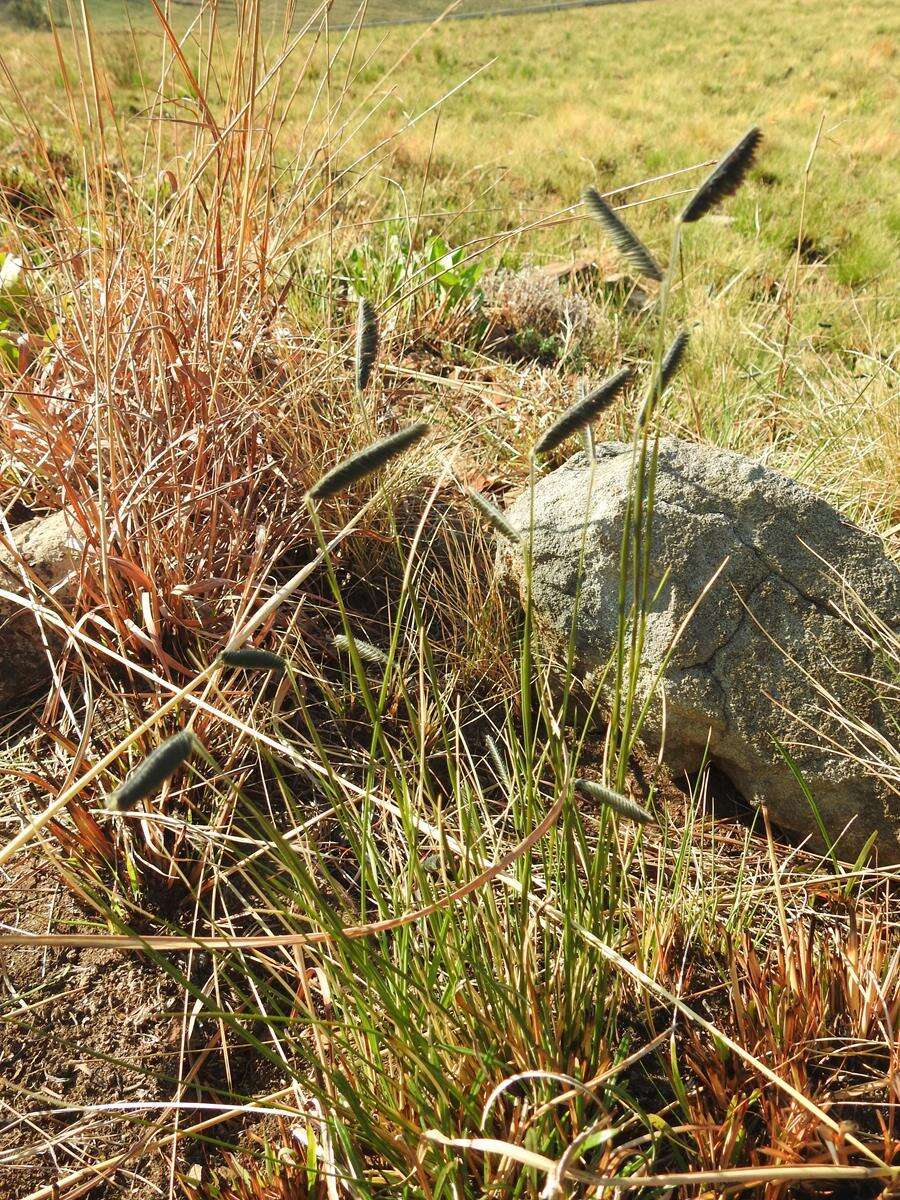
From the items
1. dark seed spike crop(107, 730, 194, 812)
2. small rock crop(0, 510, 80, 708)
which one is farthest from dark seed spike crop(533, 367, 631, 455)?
small rock crop(0, 510, 80, 708)

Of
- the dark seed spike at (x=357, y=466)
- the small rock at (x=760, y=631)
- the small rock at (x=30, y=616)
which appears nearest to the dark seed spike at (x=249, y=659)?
the dark seed spike at (x=357, y=466)

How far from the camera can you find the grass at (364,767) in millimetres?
1074

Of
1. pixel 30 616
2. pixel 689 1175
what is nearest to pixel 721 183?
pixel 689 1175

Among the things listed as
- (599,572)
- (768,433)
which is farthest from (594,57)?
(599,572)

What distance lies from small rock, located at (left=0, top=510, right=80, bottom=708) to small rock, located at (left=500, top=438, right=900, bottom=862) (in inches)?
43.8

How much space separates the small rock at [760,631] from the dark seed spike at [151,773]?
113 centimetres

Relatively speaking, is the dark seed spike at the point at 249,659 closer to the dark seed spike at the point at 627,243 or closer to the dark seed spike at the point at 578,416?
the dark seed spike at the point at 578,416

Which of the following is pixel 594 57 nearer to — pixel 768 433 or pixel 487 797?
pixel 768 433

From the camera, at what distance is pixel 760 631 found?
68.1 inches

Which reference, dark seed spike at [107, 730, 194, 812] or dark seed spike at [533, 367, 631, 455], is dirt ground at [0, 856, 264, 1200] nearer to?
dark seed spike at [107, 730, 194, 812]

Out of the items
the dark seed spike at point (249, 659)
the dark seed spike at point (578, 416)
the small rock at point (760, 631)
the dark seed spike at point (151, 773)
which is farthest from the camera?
the small rock at point (760, 631)

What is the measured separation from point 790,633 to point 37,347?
2052mm

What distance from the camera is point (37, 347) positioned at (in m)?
2.37

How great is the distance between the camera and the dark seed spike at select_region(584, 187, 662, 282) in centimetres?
83
